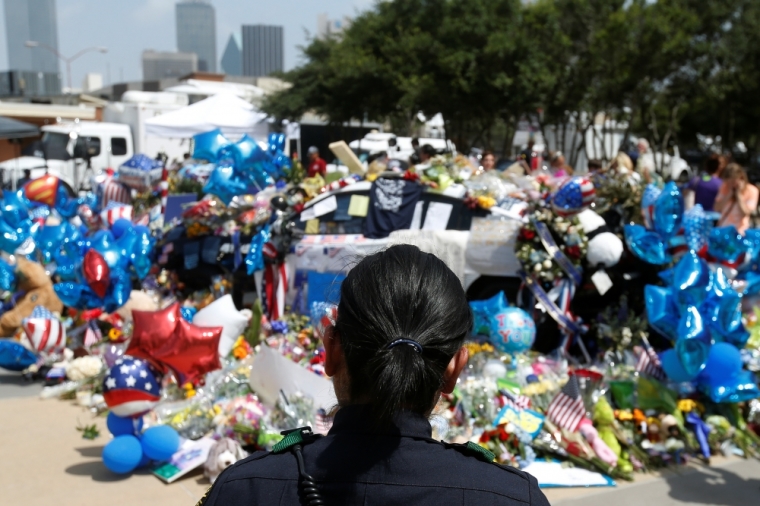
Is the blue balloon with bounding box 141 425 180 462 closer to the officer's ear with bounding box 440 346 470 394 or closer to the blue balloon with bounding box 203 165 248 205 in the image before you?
the officer's ear with bounding box 440 346 470 394

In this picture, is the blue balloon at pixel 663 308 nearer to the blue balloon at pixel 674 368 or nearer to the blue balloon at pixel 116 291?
the blue balloon at pixel 674 368

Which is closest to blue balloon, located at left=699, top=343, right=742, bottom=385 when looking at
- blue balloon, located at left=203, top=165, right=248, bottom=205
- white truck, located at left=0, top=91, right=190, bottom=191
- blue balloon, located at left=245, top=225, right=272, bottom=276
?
blue balloon, located at left=245, top=225, right=272, bottom=276

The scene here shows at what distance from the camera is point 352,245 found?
24.8 feet

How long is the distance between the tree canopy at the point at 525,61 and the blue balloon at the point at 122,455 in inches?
698

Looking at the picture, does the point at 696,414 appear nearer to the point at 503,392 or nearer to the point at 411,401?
the point at 503,392

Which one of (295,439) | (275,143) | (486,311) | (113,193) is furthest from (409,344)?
(113,193)

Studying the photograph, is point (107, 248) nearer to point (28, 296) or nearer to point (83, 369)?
point (28, 296)

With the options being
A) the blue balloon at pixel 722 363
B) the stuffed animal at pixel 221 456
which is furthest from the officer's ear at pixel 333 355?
the blue balloon at pixel 722 363

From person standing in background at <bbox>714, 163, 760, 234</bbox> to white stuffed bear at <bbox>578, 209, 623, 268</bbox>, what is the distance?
1.62 metres

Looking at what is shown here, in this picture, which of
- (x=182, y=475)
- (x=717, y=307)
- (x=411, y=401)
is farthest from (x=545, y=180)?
(x=411, y=401)

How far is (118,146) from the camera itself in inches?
898

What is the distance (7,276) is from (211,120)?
35.3 ft

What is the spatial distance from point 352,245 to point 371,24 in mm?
20193

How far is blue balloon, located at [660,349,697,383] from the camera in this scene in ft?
17.5
